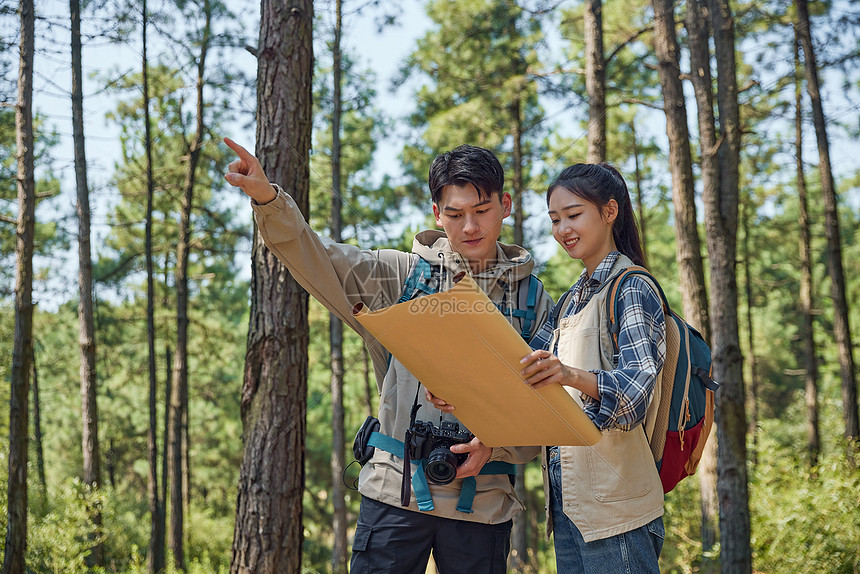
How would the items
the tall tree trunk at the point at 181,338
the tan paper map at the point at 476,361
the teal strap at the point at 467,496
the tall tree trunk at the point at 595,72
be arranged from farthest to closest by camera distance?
the tall tree trunk at the point at 181,338 < the tall tree trunk at the point at 595,72 < the teal strap at the point at 467,496 < the tan paper map at the point at 476,361

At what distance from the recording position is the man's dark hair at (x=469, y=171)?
2.09 meters

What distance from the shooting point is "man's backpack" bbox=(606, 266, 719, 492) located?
1771 mm

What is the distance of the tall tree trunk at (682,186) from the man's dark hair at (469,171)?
526 centimetres

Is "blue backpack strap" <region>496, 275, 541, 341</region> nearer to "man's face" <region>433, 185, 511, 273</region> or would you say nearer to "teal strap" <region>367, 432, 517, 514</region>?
"man's face" <region>433, 185, 511, 273</region>

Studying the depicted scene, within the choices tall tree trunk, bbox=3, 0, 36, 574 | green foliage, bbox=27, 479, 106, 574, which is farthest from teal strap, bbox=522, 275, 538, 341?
green foliage, bbox=27, 479, 106, 574

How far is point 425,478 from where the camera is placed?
199 cm

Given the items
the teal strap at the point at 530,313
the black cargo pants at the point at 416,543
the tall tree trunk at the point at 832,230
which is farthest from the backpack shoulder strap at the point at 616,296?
the tall tree trunk at the point at 832,230

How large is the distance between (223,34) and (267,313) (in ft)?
28.1

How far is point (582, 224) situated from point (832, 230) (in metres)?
10.4

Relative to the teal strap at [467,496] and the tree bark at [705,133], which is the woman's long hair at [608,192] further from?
the tree bark at [705,133]

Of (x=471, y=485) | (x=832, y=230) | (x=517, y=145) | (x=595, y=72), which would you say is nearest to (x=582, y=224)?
(x=471, y=485)

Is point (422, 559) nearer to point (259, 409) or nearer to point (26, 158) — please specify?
point (259, 409)

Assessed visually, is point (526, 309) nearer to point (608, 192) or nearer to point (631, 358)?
point (608, 192)

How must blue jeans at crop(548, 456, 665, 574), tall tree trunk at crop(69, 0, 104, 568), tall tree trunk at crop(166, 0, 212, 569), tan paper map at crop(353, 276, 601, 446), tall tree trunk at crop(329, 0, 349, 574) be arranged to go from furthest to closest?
tall tree trunk at crop(166, 0, 212, 569)
tall tree trunk at crop(329, 0, 349, 574)
tall tree trunk at crop(69, 0, 104, 568)
blue jeans at crop(548, 456, 665, 574)
tan paper map at crop(353, 276, 601, 446)
